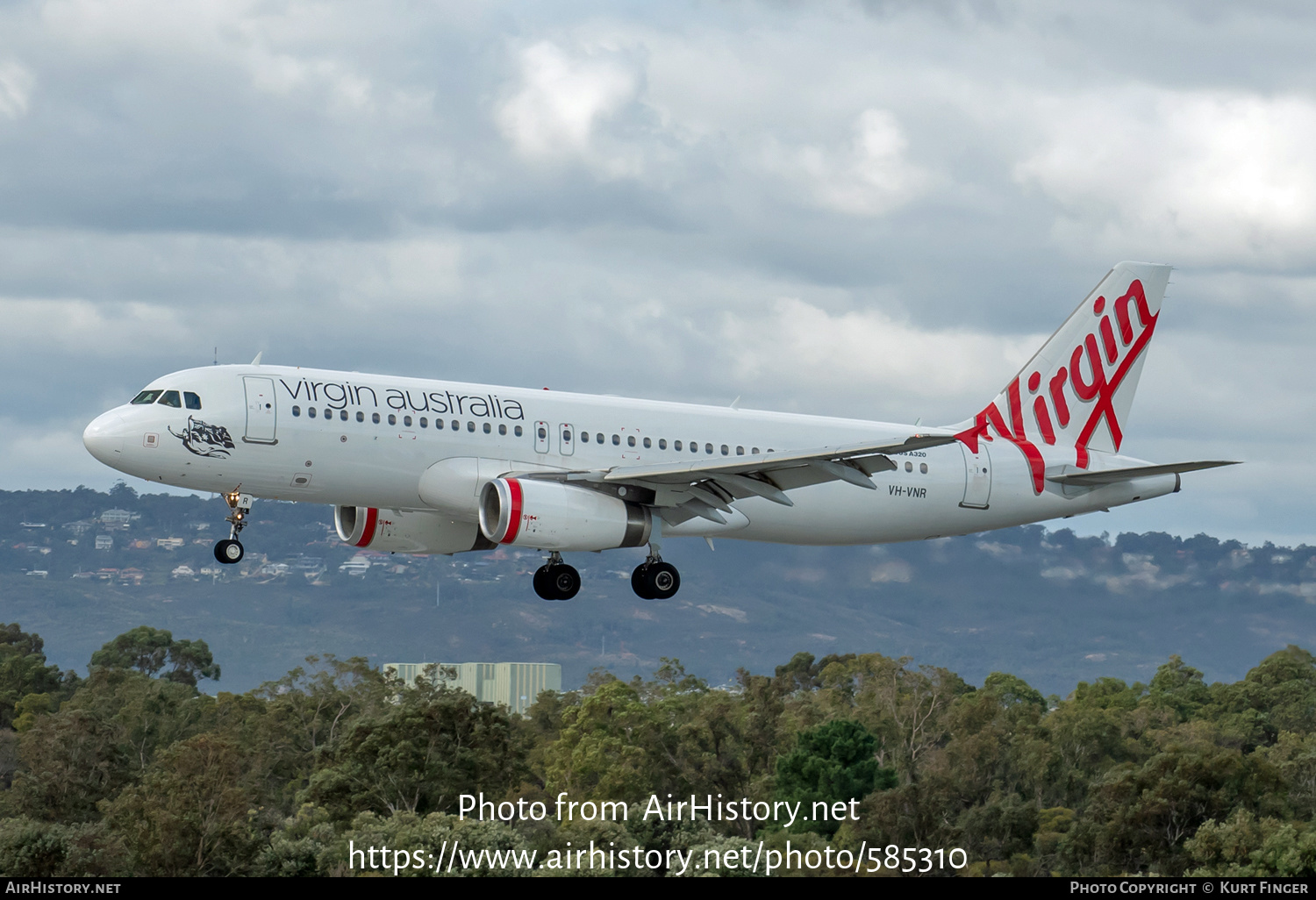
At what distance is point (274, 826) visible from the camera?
3922 inches

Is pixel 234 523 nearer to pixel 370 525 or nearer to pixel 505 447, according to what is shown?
pixel 370 525

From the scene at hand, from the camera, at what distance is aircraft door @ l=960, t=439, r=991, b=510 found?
52031 mm

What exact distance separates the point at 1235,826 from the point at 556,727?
6488 centimetres

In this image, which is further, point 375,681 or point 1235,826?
point 375,681

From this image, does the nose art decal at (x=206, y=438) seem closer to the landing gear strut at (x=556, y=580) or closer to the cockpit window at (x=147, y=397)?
the cockpit window at (x=147, y=397)

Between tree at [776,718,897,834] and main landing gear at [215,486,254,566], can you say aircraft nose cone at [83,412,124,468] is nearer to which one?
main landing gear at [215,486,254,566]

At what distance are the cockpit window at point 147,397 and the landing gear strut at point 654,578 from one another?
13.9 metres

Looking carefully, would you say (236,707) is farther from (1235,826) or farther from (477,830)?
(1235,826)

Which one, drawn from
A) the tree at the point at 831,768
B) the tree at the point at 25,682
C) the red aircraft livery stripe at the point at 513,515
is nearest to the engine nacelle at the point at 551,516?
the red aircraft livery stripe at the point at 513,515

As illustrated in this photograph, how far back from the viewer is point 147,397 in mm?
43188

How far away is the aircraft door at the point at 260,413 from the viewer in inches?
1683

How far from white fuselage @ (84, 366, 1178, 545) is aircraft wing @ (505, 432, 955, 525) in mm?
774

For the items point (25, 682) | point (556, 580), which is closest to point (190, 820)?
point (556, 580)

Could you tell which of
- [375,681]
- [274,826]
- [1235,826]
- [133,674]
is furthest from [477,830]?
[133,674]
